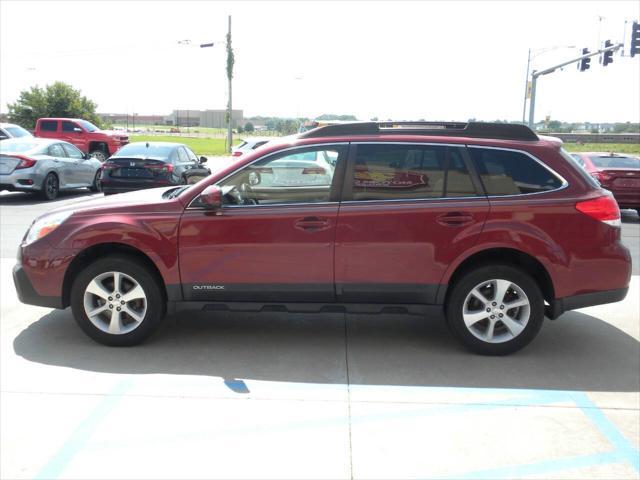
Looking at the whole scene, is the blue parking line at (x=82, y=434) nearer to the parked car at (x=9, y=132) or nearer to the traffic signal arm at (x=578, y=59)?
the parked car at (x=9, y=132)

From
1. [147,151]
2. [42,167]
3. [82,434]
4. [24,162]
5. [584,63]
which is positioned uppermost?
[584,63]

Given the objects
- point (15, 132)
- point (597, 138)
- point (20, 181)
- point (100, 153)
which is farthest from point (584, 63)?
point (597, 138)

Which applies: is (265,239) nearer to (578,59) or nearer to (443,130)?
(443,130)

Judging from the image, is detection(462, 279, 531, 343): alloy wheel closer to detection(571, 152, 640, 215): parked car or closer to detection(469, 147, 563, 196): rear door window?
detection(469, 147, 563, 196): rear door window

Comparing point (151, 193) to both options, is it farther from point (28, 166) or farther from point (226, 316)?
point (28, 166)

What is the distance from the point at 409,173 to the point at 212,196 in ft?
5.05

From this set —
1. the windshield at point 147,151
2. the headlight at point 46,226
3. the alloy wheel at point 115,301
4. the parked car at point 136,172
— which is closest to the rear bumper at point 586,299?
the alloy wheel at point 115,301

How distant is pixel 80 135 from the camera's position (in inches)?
1026

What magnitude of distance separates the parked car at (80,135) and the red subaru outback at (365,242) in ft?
73.8

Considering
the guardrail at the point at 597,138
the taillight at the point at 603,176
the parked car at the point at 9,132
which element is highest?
the guardrail at the point at 597,138

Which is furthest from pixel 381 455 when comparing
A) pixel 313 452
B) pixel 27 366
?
pixel 27 366

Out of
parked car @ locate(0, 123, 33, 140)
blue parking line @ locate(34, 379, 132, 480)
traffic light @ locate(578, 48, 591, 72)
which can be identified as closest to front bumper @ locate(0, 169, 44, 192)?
parked car @ locate(0, 123, 33, 140)

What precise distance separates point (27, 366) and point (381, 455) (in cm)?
Result: 275

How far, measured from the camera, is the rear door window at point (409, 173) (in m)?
4.79
